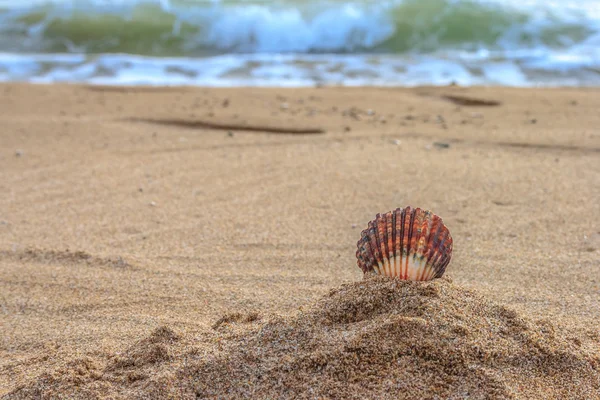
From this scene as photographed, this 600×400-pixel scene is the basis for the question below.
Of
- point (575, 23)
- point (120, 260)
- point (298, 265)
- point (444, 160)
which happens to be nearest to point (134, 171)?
point (120, 260)

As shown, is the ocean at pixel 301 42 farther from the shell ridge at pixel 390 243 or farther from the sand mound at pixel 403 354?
the sand mound at pixel 403 354

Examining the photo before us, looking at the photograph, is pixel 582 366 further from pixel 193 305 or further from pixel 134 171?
pixel 134 171

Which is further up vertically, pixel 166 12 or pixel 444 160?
pixel 166 12

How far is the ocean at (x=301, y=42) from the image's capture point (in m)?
8.35

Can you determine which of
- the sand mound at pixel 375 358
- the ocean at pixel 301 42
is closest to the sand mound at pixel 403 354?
the sand mound at pixel 375 358

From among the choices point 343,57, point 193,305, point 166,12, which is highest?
point 166,12

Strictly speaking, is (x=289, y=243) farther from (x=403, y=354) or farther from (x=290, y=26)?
(x=290, y=26)

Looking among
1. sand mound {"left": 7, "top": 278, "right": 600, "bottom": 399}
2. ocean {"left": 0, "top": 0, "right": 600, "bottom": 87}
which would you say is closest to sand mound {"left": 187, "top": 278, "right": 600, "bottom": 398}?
sand mound {"left": 7, "top": 278, "right": 600, "bottom": 399}

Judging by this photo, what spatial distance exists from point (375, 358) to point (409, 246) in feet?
1.27

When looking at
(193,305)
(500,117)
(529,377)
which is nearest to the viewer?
(529,377)

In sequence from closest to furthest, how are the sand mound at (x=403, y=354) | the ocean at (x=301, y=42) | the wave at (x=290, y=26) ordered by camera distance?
the sand mound at (x=403, y=354) → the ocean at (x=301, y=42) → the wave at (x=290, y=26)

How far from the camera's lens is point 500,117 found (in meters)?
5.63

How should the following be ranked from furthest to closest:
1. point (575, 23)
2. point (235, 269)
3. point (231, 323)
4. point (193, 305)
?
1. point (575, 23)
2. point (235, 269)
3. point (193, 305)
4. point (231, 323)

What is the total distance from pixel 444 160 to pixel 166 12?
349 inches
